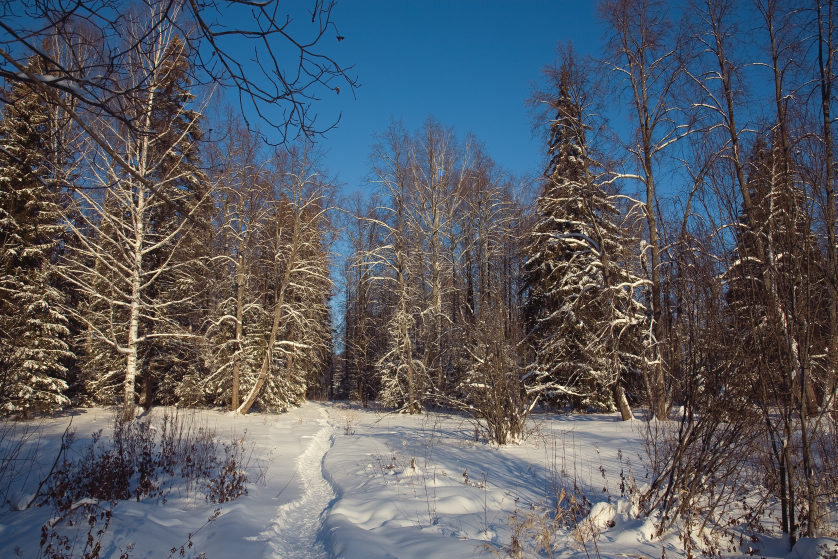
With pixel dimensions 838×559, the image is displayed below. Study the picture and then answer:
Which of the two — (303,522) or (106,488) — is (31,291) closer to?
(106,488)

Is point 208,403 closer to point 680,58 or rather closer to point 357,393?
point 357,393

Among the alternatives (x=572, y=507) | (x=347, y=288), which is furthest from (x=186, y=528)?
(x=347, y=288)

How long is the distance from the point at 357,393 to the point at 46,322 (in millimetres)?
18554

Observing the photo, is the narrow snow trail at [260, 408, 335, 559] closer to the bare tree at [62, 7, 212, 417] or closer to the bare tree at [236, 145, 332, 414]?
the bare tree at [62, 7, 212, 417]

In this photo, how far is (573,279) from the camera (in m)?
13.8

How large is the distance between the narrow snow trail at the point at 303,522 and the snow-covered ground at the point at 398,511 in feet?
0.06

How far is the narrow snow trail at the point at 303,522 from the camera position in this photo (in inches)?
158

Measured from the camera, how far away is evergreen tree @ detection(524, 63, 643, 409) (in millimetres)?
12008

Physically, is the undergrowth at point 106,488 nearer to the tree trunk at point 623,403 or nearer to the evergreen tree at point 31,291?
the evergreen tree at point 31,291

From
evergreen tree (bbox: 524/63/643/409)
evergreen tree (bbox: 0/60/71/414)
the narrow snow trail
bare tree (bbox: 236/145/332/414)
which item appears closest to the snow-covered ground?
the narrow snow trail

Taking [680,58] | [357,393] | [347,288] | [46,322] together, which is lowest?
[357,393]

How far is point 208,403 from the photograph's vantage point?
19312 mm

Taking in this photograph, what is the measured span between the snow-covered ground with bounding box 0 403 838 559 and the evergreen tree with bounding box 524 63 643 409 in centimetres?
453

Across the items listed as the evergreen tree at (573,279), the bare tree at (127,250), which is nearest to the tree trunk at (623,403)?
the evergreen tree at (573,279)
